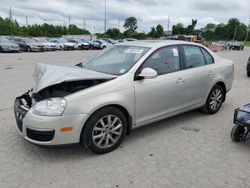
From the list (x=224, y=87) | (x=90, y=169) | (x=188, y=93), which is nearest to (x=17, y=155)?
(x=90, y=169)

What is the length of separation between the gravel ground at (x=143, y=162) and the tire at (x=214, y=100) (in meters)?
0.65

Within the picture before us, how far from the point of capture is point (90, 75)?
353 cm

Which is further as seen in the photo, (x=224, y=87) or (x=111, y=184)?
(x=224, y=87)

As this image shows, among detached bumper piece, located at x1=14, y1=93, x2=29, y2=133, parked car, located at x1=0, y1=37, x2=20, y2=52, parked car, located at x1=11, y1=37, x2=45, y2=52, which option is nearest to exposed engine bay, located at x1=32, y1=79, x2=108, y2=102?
detached bumper piece, located at x1=14, y1=93, x2=29, y2=133

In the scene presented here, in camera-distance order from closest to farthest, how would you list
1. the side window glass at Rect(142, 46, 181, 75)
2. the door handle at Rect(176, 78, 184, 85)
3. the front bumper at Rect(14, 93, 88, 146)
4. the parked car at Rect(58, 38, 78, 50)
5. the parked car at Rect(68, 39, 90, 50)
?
the front bumper at Rect(14, 93, 88, 146)
the side window glass at Rect(142, 46, 181, 75)
the door handle at Rect(176, 78, 184, 85)
the parked car at Rect(58, 38, 78, 50)
the parked car at Rect(68, 39, 90, 50)

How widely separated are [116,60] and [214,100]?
228 centimetres

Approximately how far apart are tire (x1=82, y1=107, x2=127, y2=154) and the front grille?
403 millimetres

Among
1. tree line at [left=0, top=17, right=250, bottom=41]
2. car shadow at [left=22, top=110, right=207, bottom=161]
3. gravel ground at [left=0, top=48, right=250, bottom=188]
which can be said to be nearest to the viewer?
gravel ground at [left=0, top=48, right=250, bottom=188]

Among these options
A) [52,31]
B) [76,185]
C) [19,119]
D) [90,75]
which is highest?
[52,31]

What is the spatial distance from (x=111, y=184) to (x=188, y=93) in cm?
227

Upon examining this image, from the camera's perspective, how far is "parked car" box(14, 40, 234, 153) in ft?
10.2

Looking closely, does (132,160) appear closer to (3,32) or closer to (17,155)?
(17,155)

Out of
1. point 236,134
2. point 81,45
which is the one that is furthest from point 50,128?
point 81,45

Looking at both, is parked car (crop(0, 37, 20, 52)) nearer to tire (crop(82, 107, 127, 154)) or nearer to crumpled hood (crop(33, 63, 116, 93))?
crumpled hood (crop(33, 63, 116, 93))
